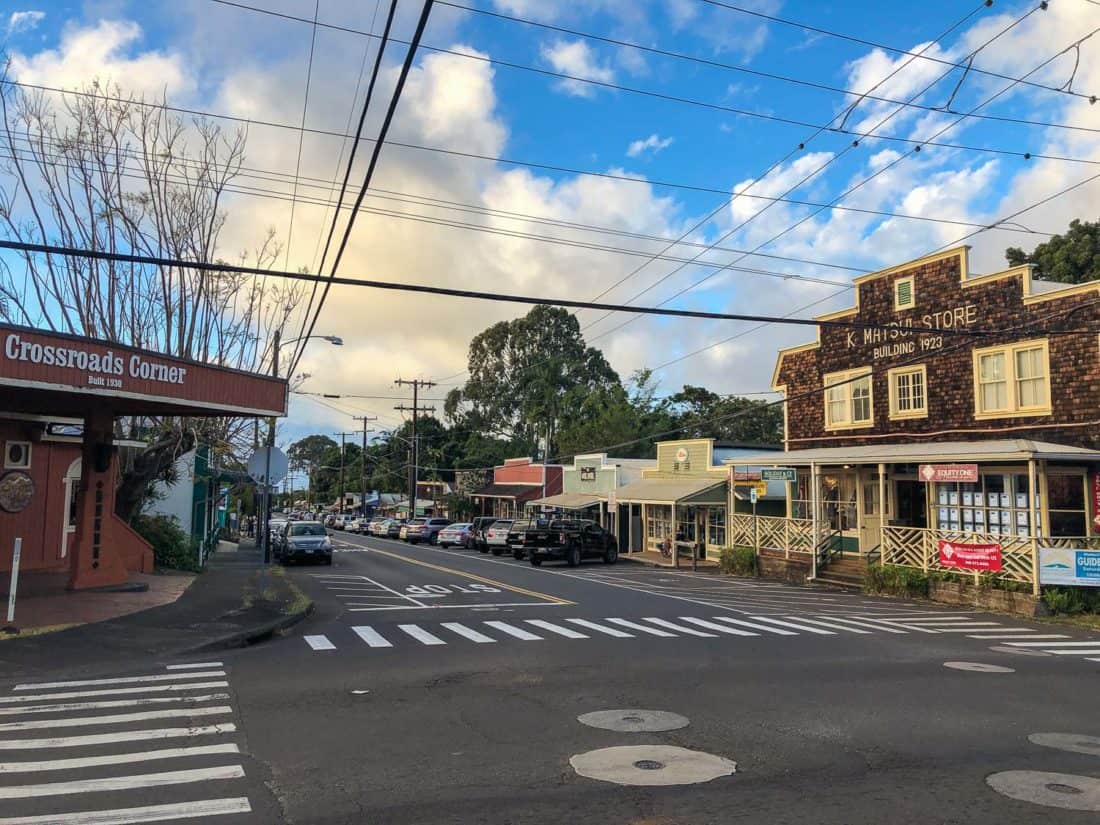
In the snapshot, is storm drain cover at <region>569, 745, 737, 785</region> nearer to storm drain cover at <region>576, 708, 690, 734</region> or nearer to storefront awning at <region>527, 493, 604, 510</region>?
storm drain cover at <region>576, 708, 690, 734</region>

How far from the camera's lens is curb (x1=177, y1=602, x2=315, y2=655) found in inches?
508

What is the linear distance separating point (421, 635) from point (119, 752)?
7.37 m

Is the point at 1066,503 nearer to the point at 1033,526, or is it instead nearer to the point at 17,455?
the point at 1033,526

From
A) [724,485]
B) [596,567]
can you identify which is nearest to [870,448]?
[724,485]

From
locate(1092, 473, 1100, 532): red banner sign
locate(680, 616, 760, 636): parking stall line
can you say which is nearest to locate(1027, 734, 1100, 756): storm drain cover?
locate(680, 616, 760, 636): parking stall line

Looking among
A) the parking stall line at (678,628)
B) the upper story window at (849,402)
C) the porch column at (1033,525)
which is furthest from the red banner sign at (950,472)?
the parking stall line at (678,628)

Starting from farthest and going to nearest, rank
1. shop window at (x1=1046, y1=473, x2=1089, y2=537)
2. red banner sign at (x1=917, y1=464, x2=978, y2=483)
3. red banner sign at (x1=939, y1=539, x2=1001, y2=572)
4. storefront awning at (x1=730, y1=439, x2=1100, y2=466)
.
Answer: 1. shop window at (x1=1046, y1=473, x2=1089, y2=537)
2. red banner sign at (x1=917, y1=464, x2=978, y2=483)
3. red banner sign at (x1=939, y1=539, x2=1001, y2=572)
4. storefront awning at (x1=730, y1=439, x2=1100, y2=466)

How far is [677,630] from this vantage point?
15.7 m

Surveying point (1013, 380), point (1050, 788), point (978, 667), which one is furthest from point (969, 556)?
point (1050, 788)

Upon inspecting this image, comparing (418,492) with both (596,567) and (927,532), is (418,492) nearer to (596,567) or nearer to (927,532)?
(596,567)

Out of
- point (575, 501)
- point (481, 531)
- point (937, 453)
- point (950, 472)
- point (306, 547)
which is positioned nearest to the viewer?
point (950, 472)

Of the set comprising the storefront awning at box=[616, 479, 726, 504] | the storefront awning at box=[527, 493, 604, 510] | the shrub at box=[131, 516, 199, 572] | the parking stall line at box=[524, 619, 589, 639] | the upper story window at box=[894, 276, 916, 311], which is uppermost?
the upper story window at box=[894, 276, 916, 311]

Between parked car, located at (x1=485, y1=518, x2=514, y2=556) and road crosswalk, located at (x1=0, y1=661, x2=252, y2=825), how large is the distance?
30766 mm

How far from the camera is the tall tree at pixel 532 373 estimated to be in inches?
2815
